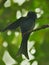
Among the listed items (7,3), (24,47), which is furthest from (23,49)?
(7,3)

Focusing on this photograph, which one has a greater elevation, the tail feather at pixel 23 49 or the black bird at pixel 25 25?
the black bird at pixel 25 25

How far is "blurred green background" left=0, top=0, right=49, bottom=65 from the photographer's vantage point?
346 centimetres

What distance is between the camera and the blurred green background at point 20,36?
11.3 feet

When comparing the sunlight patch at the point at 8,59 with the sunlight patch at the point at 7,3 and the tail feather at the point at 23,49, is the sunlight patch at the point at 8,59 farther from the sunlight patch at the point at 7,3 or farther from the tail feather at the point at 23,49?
the sunlight patch at the point at 7,3

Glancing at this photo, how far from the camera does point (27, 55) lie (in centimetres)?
346

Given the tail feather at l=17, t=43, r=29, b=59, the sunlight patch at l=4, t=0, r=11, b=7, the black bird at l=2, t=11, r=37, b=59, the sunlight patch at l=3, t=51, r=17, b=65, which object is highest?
the sunlight patch at l=4, t=0, r=11, b=7

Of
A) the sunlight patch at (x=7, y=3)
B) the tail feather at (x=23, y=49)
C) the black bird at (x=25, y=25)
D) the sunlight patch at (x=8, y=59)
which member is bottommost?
the sunlight patch at (x=8, y=59)

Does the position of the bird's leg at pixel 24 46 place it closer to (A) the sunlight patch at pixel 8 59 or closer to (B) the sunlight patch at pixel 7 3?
(A) the sunlight patch at pixel 8 59

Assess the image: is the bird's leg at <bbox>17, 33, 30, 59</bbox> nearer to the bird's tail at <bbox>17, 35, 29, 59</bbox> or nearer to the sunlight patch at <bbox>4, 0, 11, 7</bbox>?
the bird's tail at <bbox>17, 35, 29, 59</bbox>

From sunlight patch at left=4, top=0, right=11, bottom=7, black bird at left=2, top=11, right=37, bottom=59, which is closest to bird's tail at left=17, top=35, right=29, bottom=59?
black bird at left=2, top=11, right=37, bottom=59

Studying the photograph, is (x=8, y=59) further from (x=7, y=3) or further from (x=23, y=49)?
(x=7, y=3)

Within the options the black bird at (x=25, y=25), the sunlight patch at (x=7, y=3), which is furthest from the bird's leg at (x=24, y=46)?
the sunlight patch at (x=7, y=3)

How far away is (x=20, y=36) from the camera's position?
3.46 m

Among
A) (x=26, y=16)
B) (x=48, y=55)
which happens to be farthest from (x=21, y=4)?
(x=48, y=55)
